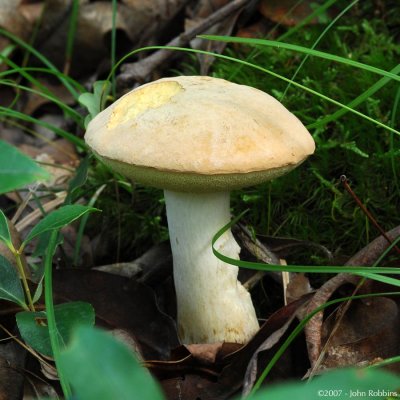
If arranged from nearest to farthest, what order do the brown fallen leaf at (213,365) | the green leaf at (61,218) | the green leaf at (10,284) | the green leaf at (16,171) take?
the green leaf at (16,171) < the green leaf at (61,218) < the green leaf at (10,284) < the brown fallen leaf at (213,365)

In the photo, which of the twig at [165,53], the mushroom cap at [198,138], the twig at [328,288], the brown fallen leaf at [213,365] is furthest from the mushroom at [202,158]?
the twig at [165,53]

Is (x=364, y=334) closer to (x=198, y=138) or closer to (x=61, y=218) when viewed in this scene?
(x=198, y=138)

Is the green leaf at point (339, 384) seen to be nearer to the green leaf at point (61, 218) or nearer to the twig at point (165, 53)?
the green leaf at point (61, 218)

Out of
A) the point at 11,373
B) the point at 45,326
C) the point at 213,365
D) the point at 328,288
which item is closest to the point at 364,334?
the point at 328,288

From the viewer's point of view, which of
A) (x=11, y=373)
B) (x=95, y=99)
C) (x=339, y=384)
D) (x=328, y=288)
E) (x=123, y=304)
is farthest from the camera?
(x=95, y=99)

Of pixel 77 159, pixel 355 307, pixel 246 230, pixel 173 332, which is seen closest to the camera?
pixel 355 307

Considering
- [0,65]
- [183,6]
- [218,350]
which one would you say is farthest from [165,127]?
[0,65]

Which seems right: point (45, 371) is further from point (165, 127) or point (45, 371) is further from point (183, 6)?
point (183, 6)
